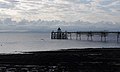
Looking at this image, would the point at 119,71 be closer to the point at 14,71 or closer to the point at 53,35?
the point at 14,71

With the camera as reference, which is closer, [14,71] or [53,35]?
[14,71]

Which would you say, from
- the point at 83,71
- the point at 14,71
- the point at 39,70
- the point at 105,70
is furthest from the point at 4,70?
the point at 105,70

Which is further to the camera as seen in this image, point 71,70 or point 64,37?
point 64,37

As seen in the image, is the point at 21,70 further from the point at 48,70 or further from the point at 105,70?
the point at 105,70

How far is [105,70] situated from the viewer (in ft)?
77.4

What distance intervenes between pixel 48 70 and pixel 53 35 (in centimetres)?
10474

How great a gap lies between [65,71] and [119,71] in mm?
4290

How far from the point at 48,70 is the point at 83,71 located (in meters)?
2.94

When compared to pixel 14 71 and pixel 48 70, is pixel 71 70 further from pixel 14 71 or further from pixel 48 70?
pixel 14 71

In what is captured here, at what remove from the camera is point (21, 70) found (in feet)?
79.0

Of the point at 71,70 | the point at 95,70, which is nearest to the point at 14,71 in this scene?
the point at 71,70

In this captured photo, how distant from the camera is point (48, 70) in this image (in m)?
23.8

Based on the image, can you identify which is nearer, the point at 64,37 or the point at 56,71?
the point at 56,71

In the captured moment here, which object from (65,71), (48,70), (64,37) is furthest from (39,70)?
(64,37)
